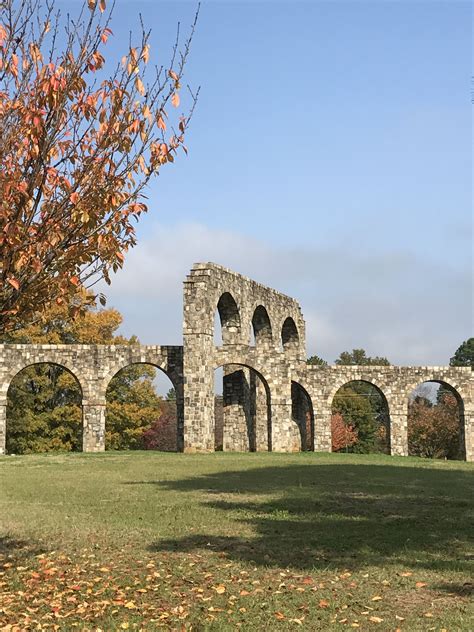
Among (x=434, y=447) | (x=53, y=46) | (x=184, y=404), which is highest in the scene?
(x=53, y=46)

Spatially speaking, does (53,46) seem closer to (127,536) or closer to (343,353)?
(127,536)

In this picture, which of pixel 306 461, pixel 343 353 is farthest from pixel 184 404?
pixel 343 353

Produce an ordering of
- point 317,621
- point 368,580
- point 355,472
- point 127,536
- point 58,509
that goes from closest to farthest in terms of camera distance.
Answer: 1. point 317,621
2. point 368,580
3. point 127,536
4. point 58,509
5. point 355,472

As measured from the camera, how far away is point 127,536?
8906 millimetres

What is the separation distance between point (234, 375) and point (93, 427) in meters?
6.33

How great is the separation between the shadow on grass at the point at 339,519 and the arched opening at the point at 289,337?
21.2m

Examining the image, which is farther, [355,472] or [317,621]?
[355,472]

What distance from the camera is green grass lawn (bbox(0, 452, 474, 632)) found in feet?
19.0

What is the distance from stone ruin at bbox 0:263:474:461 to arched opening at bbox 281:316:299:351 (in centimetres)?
272

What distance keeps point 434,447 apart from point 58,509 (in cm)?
3890

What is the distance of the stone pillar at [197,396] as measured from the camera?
1080 inches

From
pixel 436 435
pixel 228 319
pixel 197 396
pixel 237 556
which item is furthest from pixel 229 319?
pixel 237 556

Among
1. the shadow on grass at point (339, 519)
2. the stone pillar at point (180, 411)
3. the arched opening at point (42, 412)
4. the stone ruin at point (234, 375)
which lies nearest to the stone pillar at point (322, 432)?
the stone ruin at point (234, 375)

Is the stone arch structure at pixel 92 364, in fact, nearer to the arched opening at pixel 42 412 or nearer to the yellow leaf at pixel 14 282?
the arched opening at pixel 42 412
